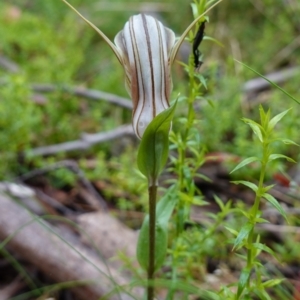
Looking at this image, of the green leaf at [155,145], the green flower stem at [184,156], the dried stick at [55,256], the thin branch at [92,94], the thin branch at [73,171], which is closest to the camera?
the green leaf at [155,145]

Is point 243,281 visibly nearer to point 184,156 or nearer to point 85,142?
point 184,156

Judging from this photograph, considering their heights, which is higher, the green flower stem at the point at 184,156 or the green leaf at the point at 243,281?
the green flower stem at the point at 184,156

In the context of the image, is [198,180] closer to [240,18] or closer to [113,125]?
[113,125]

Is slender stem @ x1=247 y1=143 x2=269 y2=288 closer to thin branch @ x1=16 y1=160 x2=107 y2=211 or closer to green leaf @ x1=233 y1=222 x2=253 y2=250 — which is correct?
green leaf @ x1=233 y1=222 x2=253 y2=250

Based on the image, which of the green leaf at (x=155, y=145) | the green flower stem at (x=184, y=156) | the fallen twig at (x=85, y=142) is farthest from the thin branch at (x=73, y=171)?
the green leaf at (x=155, y=145)

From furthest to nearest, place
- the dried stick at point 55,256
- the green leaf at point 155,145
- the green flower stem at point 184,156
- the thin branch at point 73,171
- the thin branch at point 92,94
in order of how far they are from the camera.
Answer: the thin branch at point 92,94 → the thin branch at point 73,171 → the dried stick at point 55,256 → the green flower stem at point 184,156 → the green leaf at point 155,145

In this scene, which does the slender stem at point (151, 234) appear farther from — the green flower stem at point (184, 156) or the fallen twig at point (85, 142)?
the fallen twig at point (85, 142)
